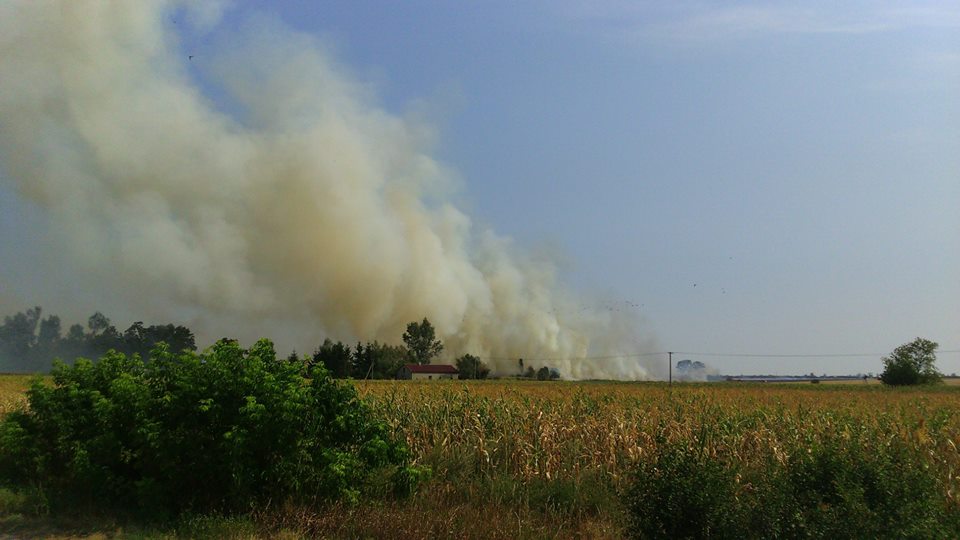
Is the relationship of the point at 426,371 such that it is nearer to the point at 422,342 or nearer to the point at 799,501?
the point at 422,342

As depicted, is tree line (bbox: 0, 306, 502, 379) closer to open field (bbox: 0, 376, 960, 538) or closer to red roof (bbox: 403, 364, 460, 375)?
red roof (bbox: 403, 364, 460, 375)

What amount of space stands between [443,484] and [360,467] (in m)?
1.85

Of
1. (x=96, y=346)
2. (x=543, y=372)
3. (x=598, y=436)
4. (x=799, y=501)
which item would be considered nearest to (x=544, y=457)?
(x=598, y=436)

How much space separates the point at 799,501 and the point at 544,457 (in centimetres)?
620

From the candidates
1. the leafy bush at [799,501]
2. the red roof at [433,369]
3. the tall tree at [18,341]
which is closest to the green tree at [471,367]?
the red roof at [433,369]

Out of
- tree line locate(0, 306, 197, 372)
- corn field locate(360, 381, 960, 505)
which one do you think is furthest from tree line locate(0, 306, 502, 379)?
corn field locate(360, 381, 960, 505)

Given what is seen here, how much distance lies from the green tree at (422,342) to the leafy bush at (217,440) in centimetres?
11059


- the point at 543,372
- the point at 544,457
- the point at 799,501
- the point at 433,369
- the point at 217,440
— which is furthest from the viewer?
the point at 543,372

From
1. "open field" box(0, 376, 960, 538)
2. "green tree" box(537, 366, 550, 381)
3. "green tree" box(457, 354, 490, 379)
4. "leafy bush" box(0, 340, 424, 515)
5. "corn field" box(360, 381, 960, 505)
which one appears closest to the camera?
"open field" box(0, 376, 960, 538)

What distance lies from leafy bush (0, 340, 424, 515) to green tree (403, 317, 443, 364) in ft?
363

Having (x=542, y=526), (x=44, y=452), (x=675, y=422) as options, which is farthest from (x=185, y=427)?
(x=675, y=422)

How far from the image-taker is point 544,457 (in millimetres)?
12695

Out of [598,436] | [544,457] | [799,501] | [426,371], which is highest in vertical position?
[426,371]

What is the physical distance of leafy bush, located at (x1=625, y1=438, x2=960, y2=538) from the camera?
6164 millimetres
